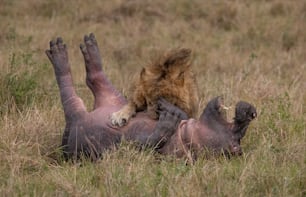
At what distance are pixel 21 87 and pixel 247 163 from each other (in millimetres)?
2281

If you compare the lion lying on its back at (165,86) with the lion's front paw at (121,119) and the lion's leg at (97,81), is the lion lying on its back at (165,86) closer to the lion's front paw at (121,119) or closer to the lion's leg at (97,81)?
the lion's front paw at (121,119)

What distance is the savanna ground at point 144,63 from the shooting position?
166 inches

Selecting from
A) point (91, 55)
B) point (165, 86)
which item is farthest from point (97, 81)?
point (165, 86)

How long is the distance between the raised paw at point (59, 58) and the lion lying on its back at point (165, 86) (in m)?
0.61

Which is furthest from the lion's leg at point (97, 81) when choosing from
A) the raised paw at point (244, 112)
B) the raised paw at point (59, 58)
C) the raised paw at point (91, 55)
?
the raised paw at point (244, 112)

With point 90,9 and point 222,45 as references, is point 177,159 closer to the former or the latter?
point 222,45

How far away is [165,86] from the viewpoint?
4.66 m

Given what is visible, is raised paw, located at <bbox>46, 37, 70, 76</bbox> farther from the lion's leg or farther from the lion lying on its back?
the lion lying on its back

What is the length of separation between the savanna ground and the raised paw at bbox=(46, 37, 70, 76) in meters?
0.38

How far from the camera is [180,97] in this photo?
469cm

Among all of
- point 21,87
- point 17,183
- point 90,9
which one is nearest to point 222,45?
point 90,9

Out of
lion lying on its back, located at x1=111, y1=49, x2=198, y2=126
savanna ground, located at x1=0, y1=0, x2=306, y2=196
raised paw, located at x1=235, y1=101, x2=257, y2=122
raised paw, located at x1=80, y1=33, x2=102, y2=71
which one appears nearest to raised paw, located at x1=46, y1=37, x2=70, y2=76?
raised paw, located at x1=80, y1=33, x2=102, y2=71

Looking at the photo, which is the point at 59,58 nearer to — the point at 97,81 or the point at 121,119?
the point at 97,81

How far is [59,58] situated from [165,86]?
35.5 inches
